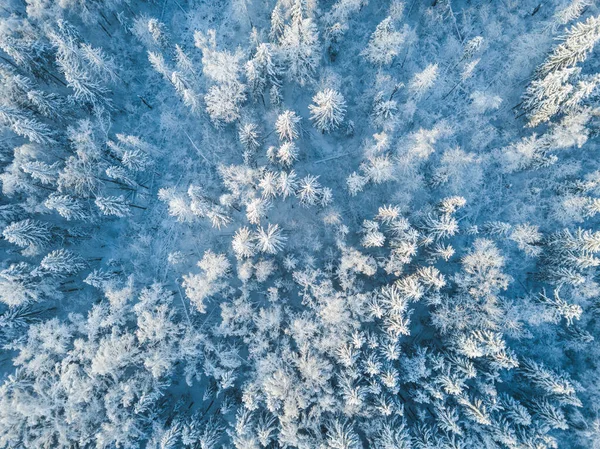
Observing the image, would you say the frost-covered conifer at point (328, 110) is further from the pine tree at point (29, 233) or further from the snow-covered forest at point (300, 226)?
the pine tree at point (29, 233)

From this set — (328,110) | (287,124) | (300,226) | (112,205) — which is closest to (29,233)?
(112,205)

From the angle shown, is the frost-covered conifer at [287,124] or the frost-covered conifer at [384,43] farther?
the frost-covered conifer at [384,43]

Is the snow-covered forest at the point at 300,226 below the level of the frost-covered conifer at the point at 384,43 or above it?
below

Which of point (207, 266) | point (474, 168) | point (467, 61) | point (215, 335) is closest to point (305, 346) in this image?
point (215, 335)

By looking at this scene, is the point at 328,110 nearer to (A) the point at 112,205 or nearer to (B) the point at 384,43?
(B) the point at 384,43

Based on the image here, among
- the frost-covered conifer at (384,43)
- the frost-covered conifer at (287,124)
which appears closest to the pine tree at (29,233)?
the frost-covered conifer at (287,124)

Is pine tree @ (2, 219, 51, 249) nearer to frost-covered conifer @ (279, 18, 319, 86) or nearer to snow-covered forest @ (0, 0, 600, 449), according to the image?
snow-covered forest @ (0, 0, 600, 449)

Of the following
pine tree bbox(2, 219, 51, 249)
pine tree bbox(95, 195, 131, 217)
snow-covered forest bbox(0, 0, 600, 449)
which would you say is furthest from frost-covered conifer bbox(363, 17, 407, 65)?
pine tree bbox(2, 219, 51, 249)

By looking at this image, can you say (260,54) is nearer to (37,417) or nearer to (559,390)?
(37,417)
